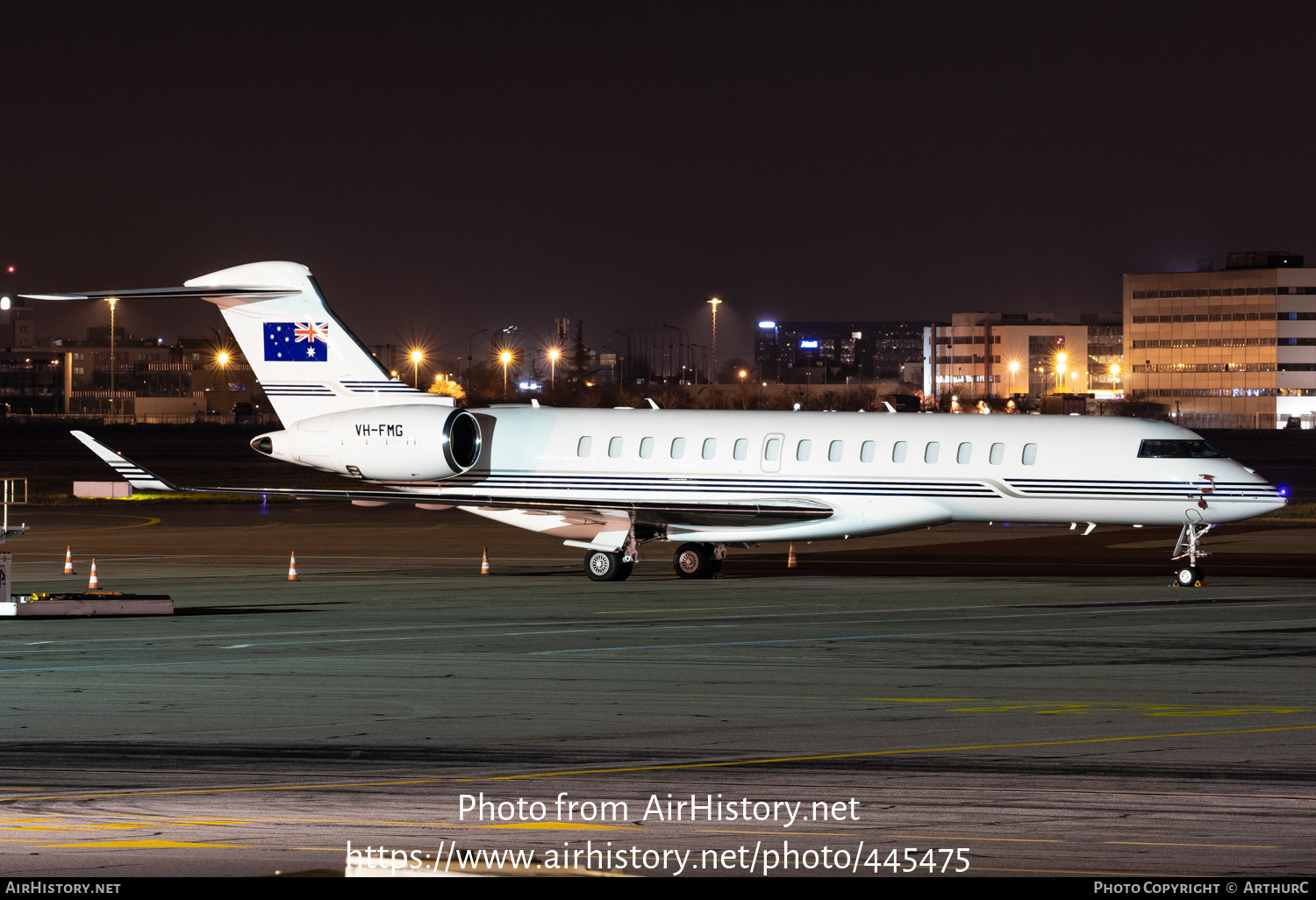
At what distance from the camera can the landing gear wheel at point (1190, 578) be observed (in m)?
25.2

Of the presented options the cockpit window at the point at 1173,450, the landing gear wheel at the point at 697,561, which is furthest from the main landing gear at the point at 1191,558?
the landing gear wheel at the point at 697,561

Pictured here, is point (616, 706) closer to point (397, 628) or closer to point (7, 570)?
point (397, 628)

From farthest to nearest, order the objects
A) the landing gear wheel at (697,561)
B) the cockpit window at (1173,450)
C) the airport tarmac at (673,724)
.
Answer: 1. the landing gear wheel at (697,561)
2. the cockpit window at (1173,450)
3. the airport tarmac at (673,724)

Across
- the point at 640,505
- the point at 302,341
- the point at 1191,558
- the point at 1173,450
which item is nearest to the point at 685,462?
the point at 640,505

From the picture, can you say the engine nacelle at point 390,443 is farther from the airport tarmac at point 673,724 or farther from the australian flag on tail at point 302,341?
the airport tarmac at point 673,724

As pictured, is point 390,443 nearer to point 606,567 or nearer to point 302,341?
point 302,341

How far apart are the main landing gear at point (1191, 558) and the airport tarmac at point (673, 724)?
651 millimetres

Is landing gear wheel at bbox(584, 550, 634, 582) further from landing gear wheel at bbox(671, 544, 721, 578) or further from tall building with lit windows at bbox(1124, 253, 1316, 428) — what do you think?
tall building with lit windows at bbox(1124, 253, 1316, 428)

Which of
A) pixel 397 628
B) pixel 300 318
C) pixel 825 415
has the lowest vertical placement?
pixel 397 628

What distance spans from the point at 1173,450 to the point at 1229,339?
16698cm

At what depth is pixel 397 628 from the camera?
19.7 metres

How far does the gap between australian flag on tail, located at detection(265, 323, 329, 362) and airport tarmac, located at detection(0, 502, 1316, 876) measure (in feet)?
15.8
